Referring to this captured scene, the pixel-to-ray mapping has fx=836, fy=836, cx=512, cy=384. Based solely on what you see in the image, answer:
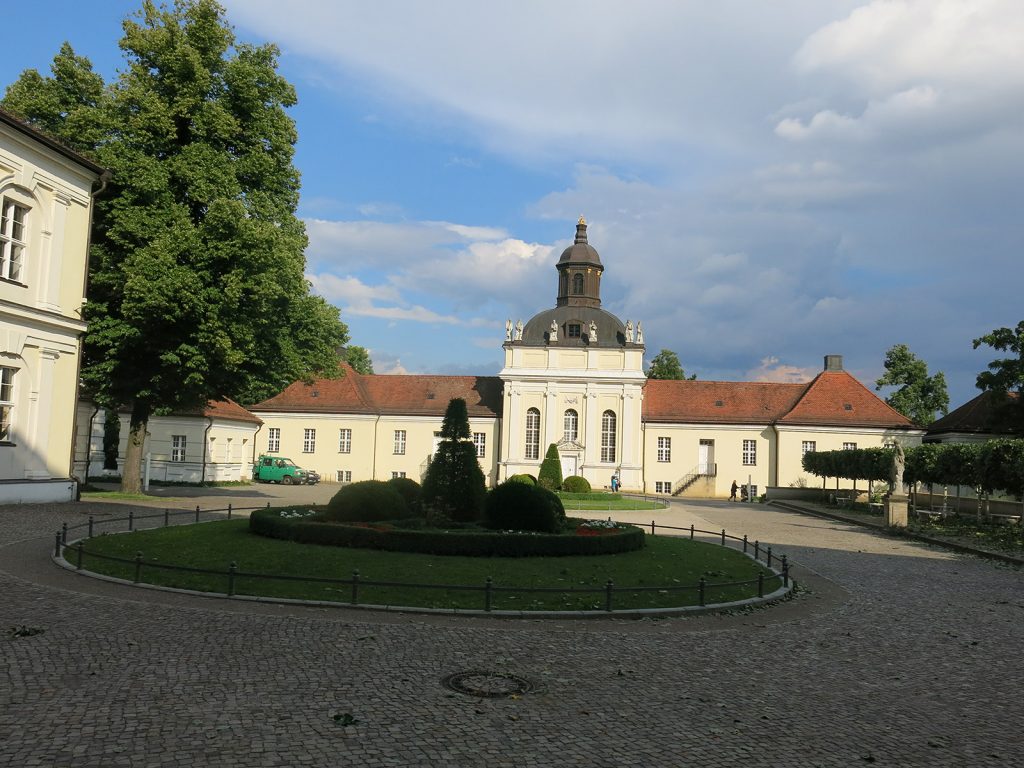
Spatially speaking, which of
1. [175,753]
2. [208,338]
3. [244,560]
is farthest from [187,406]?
[175,753]

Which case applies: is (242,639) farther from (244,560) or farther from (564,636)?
(244,560)

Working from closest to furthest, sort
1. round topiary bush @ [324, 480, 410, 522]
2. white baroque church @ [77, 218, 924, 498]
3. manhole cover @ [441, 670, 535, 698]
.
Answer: manhole cover @ [441, 670, 535, 698] < round topiary bush @ [324, 480, 410, 522] < white baroque church @ [77, 218, 924, 498]

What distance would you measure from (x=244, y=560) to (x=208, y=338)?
1343cm

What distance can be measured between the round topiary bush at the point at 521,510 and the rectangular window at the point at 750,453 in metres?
42.4

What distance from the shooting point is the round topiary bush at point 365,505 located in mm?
20547

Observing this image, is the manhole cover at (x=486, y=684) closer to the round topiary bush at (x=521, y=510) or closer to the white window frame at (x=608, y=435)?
the round topiary bush at (x=521, y=510)

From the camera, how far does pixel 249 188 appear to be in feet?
101

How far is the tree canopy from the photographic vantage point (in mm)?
87625

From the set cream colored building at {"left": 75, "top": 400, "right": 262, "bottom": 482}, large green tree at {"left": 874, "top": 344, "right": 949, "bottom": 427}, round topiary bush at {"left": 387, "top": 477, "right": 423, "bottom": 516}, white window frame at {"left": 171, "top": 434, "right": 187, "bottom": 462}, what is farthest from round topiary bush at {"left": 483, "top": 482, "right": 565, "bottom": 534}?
large green tree at {"left": 874, "top": 344, "right": 949, "bottom": 427}

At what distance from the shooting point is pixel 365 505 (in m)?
20.6

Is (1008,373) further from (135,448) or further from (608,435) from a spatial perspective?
(135,448)

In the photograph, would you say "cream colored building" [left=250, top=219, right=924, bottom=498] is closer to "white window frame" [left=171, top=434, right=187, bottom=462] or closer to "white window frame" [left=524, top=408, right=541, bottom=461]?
"white window frame" [left=524, top=408, right=541, bottom=461]

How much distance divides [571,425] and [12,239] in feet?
133

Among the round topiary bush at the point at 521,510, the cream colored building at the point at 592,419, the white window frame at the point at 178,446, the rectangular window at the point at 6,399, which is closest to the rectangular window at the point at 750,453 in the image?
the cream colored building at the point at 592,419
